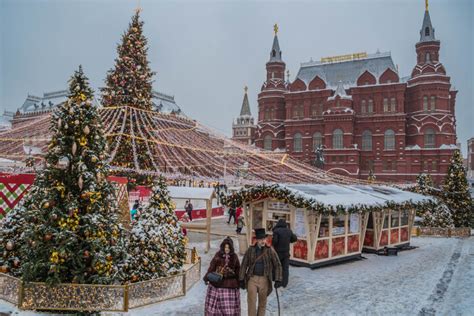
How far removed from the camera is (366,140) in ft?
177

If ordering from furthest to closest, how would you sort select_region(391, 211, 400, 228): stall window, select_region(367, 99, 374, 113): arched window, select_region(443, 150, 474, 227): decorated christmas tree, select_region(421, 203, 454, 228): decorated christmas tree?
select_region(367, 99, 374, 113): arched window → select_region(443, 150, 474, 227): decorated christmas tree → select_region(421, 203, 454, 228): decorated christmas tree → select_region(391, 211, 400, 228): stall window

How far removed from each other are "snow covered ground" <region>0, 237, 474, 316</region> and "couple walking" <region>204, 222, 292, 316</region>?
1650 millimetres

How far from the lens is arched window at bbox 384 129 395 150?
52.3m

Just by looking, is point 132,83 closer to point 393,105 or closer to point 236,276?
point 236,276

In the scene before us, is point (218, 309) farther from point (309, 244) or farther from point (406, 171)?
point (406, 171)

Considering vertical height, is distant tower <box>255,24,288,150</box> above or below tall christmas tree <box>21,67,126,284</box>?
above

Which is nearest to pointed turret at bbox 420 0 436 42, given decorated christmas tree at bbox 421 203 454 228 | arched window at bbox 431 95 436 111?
arched window at bbox 431 95 436 111

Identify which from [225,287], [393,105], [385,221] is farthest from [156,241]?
[393,105]

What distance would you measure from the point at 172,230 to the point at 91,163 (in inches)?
110

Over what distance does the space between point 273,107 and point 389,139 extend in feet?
57.6

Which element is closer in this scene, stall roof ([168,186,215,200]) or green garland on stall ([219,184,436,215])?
green garland on stall ([219,184,436,215])

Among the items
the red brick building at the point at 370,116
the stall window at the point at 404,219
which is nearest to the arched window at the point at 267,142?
the red brick building at the point at 370,116

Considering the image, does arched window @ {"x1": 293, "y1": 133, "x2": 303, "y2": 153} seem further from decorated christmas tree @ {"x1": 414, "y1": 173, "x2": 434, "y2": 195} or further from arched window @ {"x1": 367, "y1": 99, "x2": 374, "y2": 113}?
decorated christmas tree @ {"x1": 414, "y1": 173, "x2": 434, "y2": 195}

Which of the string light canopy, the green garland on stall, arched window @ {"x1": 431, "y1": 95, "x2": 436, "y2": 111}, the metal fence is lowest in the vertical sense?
the metal fence
